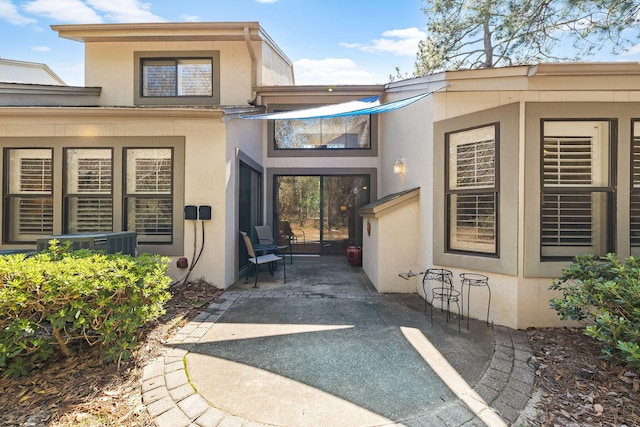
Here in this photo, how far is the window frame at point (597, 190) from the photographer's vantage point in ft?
11.7

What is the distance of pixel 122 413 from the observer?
6.81 feet

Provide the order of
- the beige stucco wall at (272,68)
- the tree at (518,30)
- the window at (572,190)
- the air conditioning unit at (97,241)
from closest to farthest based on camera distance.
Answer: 1. the window at (572,190)
2. the air conditioning unit at (97,241)
3. the tree at (518,30)
4. the beige stucco wall at (272,68)

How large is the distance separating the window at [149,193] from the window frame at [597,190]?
5.75 m

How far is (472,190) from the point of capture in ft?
13.3

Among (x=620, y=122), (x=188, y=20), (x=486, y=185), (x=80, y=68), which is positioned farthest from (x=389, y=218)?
(x=80, y=68)

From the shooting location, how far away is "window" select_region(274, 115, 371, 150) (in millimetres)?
8055

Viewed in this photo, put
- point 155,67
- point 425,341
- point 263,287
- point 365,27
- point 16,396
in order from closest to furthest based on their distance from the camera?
Answer: point 16,396, point 425,341, point 263,287, point 155,67, point 365,27

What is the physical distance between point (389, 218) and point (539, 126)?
7.85ft

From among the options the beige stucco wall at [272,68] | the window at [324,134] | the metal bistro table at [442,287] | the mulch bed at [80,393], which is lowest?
the mulch bed at [80,393]

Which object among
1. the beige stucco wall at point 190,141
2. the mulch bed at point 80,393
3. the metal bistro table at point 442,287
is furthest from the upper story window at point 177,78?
the metal bistro table at point 442,287

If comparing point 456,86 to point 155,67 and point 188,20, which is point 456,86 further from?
point 155,67

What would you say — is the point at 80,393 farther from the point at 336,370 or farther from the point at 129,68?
the point at 129,68

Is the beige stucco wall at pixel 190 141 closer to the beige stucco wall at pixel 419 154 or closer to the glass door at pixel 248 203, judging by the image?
the glass door at pixel 248 203

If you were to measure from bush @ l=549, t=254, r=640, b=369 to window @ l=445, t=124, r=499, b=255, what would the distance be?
3.15 feet
